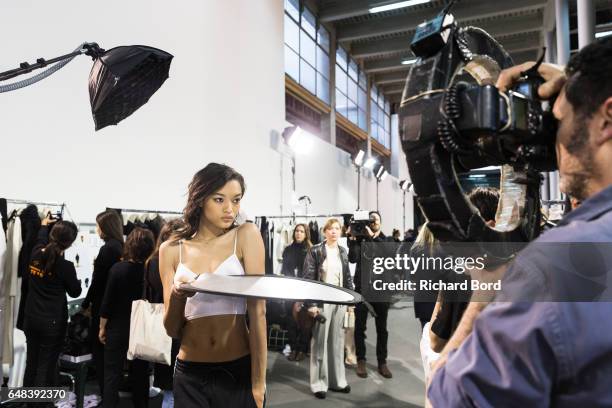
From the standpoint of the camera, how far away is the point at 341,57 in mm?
10359

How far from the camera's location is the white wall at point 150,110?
313 centimetres

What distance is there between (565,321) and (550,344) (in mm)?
31

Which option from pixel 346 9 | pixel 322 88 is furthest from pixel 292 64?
pixel 346 9

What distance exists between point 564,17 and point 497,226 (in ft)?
21.3

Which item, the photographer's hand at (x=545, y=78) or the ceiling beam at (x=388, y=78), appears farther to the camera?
the ceiling beam at (x=388, y=78)

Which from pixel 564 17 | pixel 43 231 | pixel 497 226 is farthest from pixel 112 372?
pixel 564 17

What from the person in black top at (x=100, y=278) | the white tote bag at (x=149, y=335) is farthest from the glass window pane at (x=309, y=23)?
the white tote bag at (x=149, y=335)

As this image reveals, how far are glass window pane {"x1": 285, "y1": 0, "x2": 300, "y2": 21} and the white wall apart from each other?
36.3 inches

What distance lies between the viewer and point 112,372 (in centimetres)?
269

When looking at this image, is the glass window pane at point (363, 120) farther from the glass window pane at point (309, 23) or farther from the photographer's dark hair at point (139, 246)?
the photographer's dark hair at point (139, 246)

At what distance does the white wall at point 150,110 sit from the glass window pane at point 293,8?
921 mm

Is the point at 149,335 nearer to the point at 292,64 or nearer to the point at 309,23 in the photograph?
the point at 292,64

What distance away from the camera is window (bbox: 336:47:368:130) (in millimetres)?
10188

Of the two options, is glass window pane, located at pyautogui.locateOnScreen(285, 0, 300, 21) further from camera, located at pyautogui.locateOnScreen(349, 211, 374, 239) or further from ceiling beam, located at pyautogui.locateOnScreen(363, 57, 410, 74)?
camera, located at pyautogui.locateOnScreen(349, 211, 374, 239)
